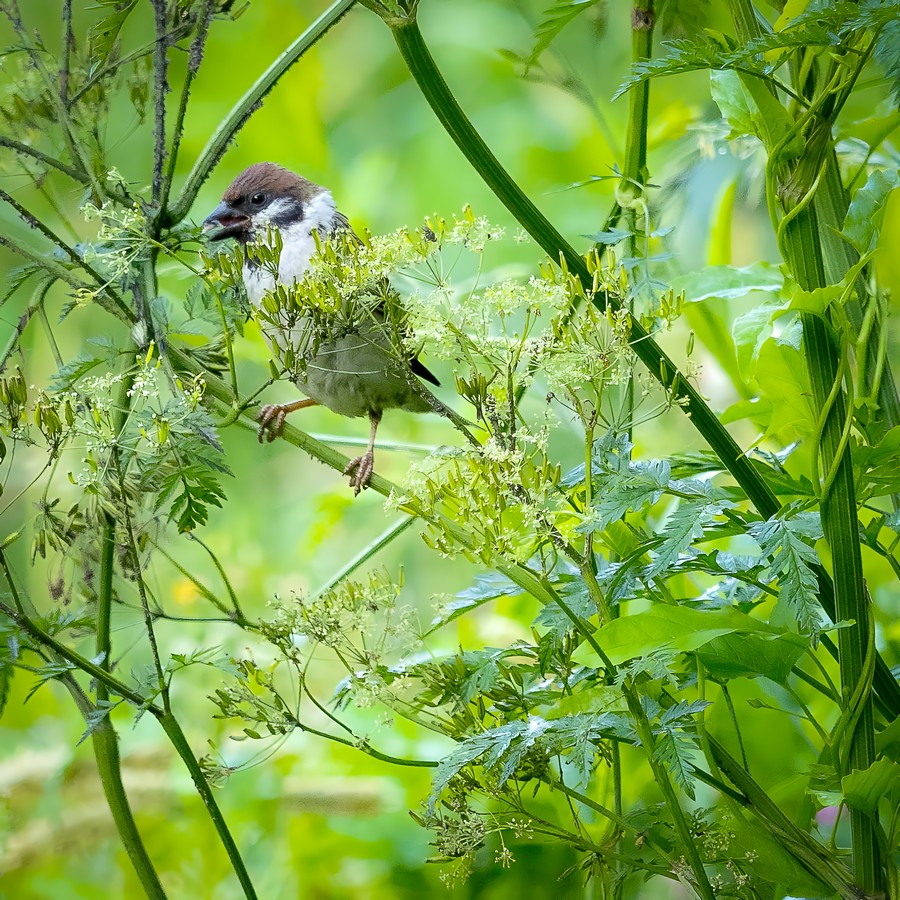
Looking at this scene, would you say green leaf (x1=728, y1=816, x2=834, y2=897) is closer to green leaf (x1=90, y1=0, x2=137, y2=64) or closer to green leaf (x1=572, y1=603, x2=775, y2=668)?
green leaf (x1=572, y1=603, x2=775, y2=668)

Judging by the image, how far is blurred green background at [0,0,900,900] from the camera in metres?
0.94

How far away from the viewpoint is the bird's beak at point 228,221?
3.20ft

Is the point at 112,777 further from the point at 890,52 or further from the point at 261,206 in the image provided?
the point at 890,52

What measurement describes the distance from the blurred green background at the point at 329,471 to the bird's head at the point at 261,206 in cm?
4

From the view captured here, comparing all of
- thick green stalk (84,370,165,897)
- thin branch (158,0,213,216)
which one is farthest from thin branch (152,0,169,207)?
thick green stalk (84,370,165,897)

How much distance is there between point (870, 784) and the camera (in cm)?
49

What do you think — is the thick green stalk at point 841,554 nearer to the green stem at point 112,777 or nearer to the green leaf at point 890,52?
the green leaf at point 890,52

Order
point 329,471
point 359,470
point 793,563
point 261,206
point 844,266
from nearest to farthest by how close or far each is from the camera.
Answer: point 793,563 → point 844,266 → point 359,470 → point 261,206 → point 329,471

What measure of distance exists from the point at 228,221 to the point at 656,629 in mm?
671

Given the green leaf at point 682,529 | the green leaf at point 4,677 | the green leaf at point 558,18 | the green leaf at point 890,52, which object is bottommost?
the green leaf at point 682,529

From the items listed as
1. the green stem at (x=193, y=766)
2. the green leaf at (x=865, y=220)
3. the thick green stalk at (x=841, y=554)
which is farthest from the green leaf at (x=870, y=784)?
the green stem at (x=193, y=766)

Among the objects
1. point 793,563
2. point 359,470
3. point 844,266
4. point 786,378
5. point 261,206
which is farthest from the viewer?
point 261,206

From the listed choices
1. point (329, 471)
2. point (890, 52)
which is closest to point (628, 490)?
point (890, 52)

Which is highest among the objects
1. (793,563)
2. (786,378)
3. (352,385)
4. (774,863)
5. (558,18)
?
(352,385)
